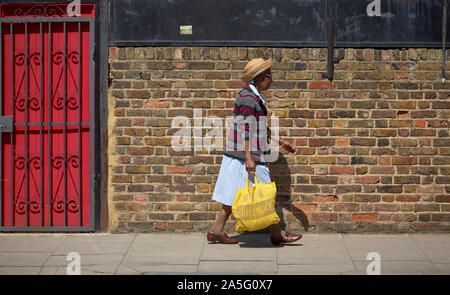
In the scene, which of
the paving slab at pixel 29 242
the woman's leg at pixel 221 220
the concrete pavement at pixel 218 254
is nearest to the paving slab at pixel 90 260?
the concrete pavement at pixel 218 254

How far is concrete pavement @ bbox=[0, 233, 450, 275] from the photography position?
6457 millimetres

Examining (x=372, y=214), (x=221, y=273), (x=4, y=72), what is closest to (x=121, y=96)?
(x=4, y=72)

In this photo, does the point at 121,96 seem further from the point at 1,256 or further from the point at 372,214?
the point at 372,214

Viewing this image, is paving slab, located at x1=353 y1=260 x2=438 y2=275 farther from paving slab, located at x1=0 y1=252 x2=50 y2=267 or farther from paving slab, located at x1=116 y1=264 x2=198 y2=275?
paving slab, located at x1=0 y1=252 x2=50 y2=267

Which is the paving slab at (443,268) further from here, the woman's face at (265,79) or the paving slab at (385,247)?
the woman's face at (265,79)

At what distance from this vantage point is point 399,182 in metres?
7.71

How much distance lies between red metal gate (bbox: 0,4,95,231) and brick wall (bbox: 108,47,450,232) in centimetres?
41

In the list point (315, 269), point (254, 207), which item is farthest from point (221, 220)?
point (315, 269)

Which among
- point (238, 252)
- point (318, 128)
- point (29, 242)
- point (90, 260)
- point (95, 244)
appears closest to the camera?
point (90, 260)

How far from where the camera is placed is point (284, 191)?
25.4 ft

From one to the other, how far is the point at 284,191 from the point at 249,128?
3.66 feet

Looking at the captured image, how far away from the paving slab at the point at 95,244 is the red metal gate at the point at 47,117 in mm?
245

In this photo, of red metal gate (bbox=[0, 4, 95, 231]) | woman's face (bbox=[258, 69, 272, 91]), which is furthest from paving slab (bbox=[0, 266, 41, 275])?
woman's face (bbox=[258, 69, 272, 91])

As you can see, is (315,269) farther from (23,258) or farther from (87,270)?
(23,258)
